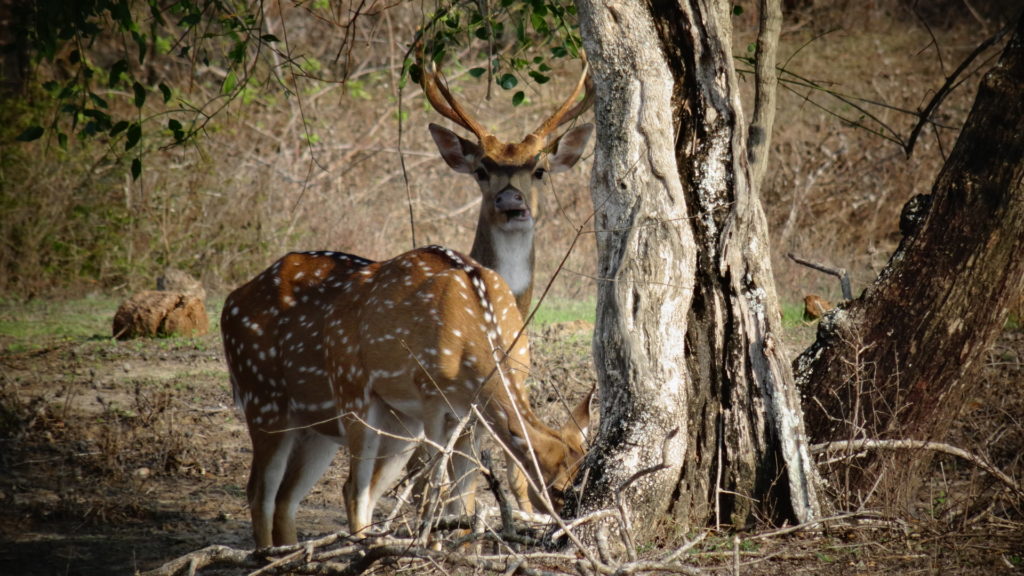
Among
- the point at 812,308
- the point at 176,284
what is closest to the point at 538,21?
the point at 812,308

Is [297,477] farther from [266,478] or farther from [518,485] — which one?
[518,485]

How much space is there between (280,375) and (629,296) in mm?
2199

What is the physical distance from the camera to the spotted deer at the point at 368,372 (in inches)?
189

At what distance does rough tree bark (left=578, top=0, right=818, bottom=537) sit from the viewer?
13.0ft

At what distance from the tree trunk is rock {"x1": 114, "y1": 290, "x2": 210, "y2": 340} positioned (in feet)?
18.9

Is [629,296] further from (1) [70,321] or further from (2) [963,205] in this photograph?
(1) [70,321]

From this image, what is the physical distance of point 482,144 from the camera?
22.1 feet

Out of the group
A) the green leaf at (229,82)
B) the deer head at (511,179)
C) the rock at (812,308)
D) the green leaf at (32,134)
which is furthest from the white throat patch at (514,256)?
the rock at (812,308)

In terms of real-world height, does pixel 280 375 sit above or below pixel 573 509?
above

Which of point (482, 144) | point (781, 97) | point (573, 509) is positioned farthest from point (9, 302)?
point (781, 97)

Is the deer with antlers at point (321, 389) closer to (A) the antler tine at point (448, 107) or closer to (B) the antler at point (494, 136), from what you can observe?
(B) the antler at point (494, 136)

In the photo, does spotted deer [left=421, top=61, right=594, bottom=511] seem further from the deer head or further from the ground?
the ground

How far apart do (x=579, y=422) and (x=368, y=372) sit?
104cm

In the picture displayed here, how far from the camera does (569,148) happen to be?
23.0ft
